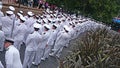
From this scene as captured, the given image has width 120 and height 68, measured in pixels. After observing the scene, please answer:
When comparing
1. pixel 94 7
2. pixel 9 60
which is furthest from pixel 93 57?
pixel 94 7

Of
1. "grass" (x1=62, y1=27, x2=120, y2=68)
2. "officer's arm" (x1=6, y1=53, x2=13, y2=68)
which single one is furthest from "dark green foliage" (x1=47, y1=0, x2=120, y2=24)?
"officer's arm" (x1=6, y1=53, x2=13, y2=68)

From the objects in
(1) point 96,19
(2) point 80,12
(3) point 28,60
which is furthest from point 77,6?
(3) point 28,60

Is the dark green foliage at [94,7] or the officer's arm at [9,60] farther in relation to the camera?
the dark green foliage at [94,7]

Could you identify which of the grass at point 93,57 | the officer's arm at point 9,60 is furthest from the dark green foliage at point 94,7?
the officer's arm at point 9,60

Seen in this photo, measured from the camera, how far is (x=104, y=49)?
37.1 feet

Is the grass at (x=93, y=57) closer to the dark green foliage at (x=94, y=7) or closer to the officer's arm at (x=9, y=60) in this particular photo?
the officer's arm at (x=9, y=60)

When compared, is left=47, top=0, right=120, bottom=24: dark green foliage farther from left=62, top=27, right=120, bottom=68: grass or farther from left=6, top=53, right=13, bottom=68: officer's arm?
left=6, top=53, right=13, bottom=68: officer's arm

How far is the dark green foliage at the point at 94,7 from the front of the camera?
40281 millimetres

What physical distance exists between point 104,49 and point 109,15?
1267 inches

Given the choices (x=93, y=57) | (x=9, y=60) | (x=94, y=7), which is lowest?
(x=94, y=7)

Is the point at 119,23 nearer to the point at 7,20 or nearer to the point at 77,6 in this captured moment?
the point at 77,6

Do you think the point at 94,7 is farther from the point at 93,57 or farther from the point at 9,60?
the point at 9,60

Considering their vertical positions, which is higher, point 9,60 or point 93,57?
point 9,60

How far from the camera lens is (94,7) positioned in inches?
1612
